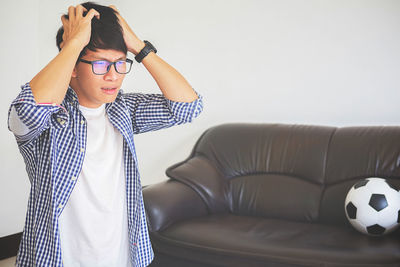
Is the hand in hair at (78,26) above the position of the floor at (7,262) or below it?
above

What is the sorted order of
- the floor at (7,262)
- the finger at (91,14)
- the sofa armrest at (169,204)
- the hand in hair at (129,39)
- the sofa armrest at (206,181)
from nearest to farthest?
the finger at (91,14)
the hand in hair at (129,39)
the sofa armrest at (169,204)
the sofa armrest at (206,181)
the floor at (7,262)

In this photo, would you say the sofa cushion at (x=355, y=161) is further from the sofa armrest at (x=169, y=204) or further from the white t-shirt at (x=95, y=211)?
the white t-shirt at (x=95, y=211)

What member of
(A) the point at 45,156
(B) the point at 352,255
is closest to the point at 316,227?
(B) the point at 352,255

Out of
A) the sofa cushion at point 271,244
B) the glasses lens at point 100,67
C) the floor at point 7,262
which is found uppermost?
the glasses lens at point 100,67

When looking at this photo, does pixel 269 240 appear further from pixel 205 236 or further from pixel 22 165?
pixel 22 165

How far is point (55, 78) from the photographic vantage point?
1.13m

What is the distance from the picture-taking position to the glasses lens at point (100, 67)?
127 centimetres

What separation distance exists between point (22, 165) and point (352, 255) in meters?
2.42

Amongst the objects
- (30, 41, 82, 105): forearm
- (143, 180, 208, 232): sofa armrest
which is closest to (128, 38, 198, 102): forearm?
(30, 41, 82, 105): forearm

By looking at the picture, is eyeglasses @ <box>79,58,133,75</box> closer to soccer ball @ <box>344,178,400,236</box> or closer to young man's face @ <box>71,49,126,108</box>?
young man's face @ <box>71,49,126,108</box>

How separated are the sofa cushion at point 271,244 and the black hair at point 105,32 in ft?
4.64

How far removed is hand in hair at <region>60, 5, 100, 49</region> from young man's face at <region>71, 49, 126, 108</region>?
0.08 metres

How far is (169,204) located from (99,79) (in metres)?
1.57

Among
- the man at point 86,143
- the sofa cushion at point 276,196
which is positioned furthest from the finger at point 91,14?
the sofa cushion at point 276,196
